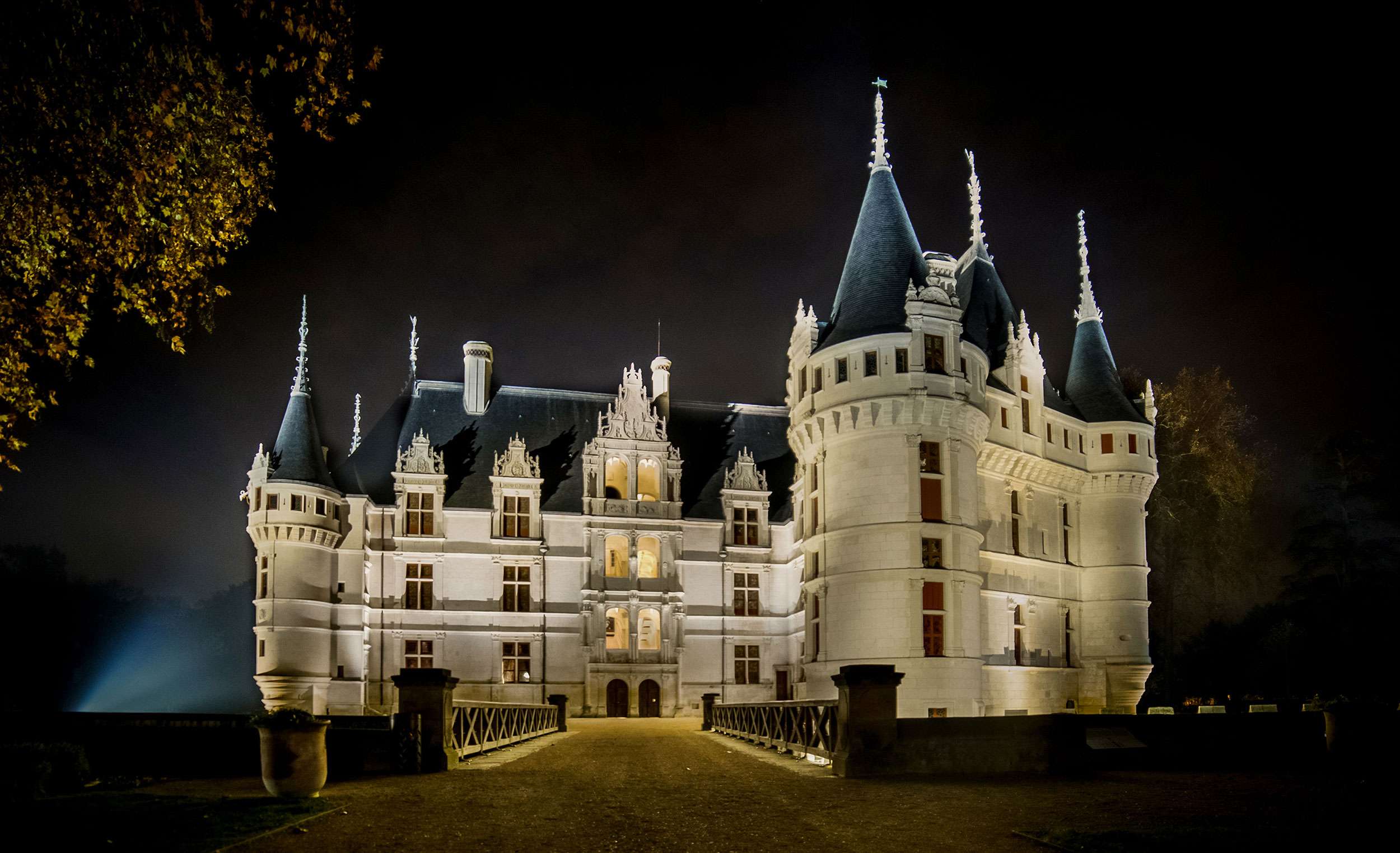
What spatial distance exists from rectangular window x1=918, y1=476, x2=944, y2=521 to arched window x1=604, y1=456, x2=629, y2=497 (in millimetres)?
16735

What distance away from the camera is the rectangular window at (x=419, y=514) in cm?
4212

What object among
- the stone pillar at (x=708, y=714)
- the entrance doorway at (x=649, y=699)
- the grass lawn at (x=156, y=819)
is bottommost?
the entrance doorway at (x=649, y=699)

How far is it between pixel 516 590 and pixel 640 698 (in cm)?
629

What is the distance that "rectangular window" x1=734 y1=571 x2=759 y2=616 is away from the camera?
4409cm

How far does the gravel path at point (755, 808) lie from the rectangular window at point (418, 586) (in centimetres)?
2525

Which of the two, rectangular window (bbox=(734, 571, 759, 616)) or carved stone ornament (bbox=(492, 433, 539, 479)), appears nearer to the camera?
carved stone ornament (bbox=(492, 433, 539, 479))

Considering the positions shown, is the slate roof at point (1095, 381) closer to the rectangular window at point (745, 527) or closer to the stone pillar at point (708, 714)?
the rectangular window at point (745, 527)

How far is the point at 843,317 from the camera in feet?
102

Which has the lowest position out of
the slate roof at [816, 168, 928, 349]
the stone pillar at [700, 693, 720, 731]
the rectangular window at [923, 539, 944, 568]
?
the stone pillar at [700, 693, 720, 731]

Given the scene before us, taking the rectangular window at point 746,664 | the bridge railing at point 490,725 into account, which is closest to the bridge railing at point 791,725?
the bridge railing at point 490,725

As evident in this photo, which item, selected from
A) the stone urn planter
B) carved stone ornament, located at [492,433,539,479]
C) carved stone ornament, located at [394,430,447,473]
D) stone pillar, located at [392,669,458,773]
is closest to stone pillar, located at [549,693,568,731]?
carved stone ornament, located at [492,433,539,479]

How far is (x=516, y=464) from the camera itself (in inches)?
1690

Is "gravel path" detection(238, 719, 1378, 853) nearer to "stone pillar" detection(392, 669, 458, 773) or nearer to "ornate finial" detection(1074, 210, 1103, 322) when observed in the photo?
"stone pillar" detection(392, 669, 458, 773)

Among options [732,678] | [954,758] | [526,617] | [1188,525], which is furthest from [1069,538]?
[954,758]
